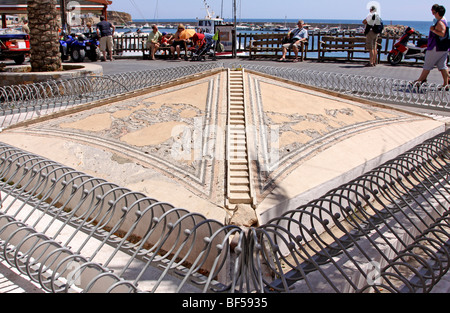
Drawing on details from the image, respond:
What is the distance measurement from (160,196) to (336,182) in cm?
209

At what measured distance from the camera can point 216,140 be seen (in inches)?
199

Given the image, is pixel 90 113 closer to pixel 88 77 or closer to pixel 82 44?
pixel 88 77

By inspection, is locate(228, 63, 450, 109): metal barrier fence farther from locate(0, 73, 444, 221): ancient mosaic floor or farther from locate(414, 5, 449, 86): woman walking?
locate(0, 73, 444, 221): ancient mosaic floor

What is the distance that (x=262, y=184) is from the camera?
4.33 m

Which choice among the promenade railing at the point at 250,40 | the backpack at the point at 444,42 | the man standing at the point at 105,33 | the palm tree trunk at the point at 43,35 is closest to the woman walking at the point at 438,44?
the backpack at the point at 444,42

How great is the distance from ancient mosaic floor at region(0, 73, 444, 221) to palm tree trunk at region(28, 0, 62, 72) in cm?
388

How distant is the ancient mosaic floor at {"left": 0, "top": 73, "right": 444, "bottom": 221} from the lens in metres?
4.35

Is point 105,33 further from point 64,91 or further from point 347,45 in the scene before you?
point 347,45

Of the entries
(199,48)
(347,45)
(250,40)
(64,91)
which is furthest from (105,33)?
(347,45)

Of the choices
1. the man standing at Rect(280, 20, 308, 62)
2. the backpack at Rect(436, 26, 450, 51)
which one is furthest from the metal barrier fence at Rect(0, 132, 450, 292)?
the man standing at Rect(280, 20, 308, 62)

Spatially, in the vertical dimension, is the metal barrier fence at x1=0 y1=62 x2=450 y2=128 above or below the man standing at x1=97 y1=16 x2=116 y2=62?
below
